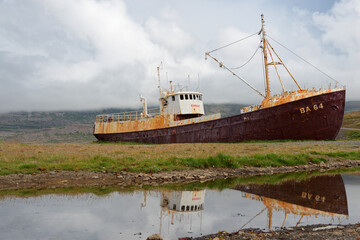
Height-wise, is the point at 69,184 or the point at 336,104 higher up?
the point at 336,104

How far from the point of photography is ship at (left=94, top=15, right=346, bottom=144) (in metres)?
34.8

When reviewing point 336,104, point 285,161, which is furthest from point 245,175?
point 336,104

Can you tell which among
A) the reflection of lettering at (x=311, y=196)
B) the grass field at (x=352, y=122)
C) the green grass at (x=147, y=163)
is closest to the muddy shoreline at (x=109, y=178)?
the green grass at (x=147, y=163)

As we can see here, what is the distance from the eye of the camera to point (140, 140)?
5250cm

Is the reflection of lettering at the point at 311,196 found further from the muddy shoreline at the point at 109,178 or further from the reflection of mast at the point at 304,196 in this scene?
the muddy shoreline at the point at 109,178

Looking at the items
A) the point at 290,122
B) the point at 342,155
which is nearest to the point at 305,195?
the point at 342,155

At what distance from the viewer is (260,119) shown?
37062mm

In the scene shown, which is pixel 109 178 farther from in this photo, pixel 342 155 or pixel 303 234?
pixel 342 155

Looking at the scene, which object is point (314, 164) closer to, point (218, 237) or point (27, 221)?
point (218, 237)

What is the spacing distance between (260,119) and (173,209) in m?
27.2

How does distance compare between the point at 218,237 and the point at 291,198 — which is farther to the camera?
the point at 291,198

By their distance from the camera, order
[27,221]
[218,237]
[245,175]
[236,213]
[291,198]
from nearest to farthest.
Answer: [218,237] → [27,221] → [236,213] → [291,198] → [245,175]

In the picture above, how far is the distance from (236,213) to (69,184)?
877cm

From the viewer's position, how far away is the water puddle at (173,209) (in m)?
9.23
